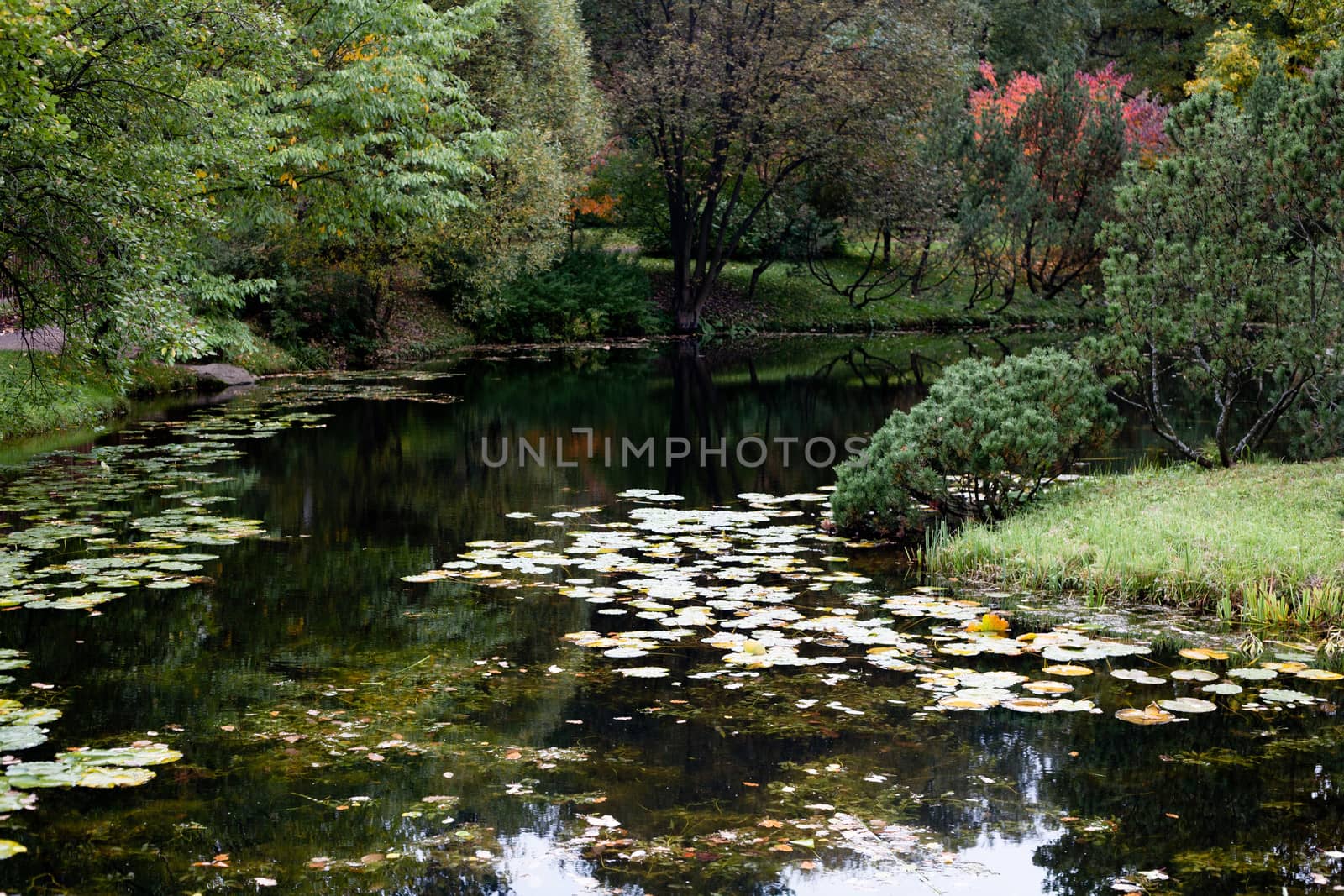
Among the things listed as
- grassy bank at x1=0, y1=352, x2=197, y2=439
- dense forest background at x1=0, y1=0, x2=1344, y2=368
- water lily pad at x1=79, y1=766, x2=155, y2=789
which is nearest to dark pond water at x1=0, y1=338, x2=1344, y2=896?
water lily pad at x1=79, y1=766, x2=155, y2=789

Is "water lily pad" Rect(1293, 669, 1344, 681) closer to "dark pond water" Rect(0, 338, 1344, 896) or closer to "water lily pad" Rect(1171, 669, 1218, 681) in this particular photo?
"dark pond water" Rect(0, 338, 1344, 896)

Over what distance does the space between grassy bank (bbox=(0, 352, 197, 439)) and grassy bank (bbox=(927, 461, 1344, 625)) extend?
9.16 m

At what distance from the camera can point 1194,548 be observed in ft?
26.7

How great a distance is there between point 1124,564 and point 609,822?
4.76 m

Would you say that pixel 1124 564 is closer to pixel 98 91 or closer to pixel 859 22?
pixel 98 91

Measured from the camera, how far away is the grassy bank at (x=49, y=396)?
42.8 ft

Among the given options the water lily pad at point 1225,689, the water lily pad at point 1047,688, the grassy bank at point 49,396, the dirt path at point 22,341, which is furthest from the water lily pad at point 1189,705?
the dirt path at point 22,341

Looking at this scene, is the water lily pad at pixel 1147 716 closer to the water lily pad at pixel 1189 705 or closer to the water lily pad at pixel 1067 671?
the water lily pad at pixel 1189 705

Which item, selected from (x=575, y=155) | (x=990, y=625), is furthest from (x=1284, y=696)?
(x=575, y=155)

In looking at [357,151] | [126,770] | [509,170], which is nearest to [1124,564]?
[126,770]

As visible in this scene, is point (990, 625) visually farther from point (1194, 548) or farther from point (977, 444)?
point (977, 444)

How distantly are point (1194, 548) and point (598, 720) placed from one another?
14.9ft

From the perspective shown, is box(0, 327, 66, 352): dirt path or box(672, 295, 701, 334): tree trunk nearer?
box(0, 327, 66, 352): dirt path

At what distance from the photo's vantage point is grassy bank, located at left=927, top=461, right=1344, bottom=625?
753cm
